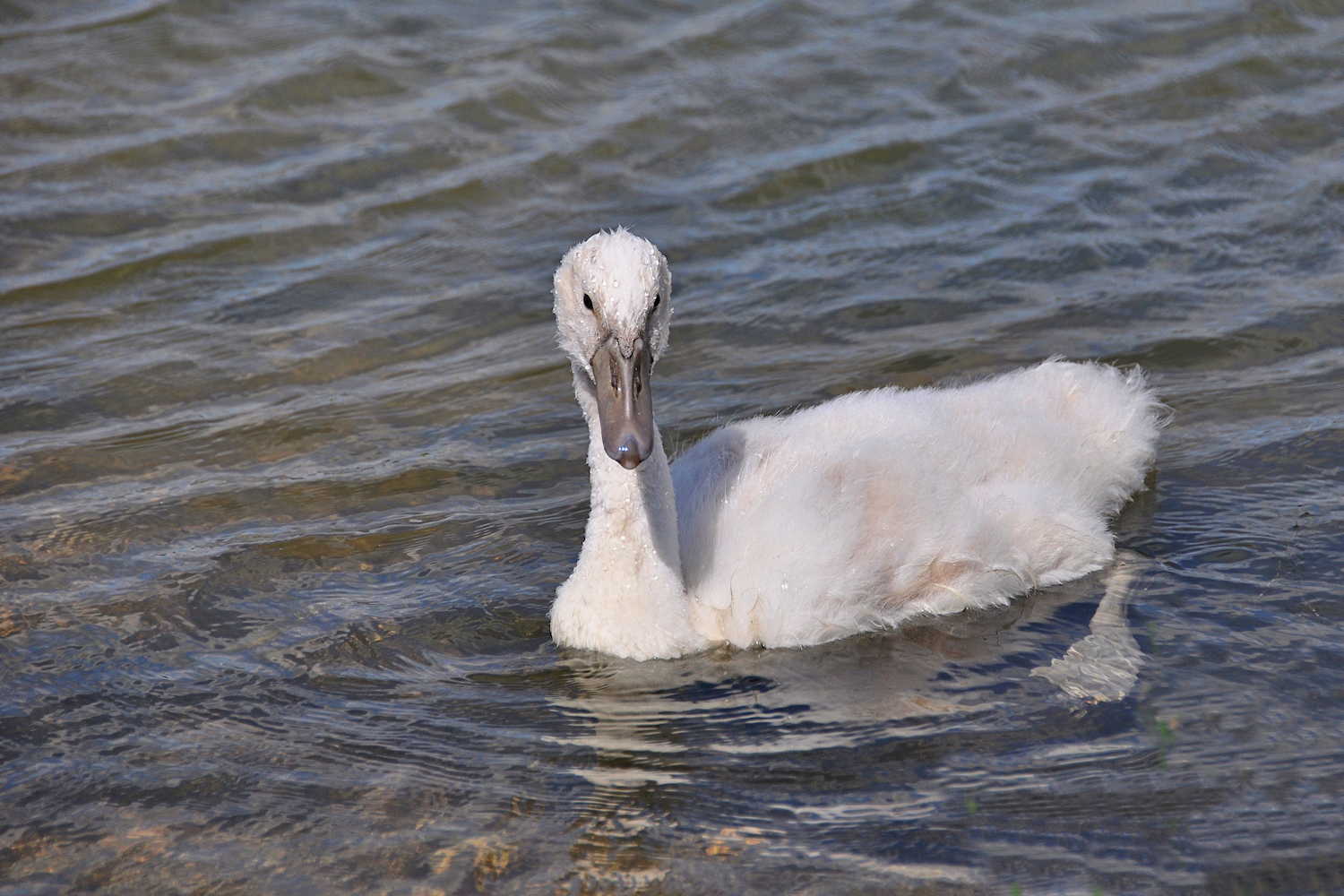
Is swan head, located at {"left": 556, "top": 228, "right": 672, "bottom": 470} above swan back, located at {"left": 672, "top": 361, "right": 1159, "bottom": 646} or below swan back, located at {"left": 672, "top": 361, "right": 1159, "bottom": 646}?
above

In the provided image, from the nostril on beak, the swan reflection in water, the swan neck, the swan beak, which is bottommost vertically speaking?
the swan reflection in water

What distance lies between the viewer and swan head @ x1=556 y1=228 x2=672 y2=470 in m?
3.94

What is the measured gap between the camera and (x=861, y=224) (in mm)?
7449

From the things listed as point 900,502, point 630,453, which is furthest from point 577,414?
point 630,453

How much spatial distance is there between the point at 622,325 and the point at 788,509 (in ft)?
2.53

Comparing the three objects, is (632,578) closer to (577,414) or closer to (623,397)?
(623,397)

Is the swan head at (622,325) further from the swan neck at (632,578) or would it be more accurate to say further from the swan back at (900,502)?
the swan back at (900,502)

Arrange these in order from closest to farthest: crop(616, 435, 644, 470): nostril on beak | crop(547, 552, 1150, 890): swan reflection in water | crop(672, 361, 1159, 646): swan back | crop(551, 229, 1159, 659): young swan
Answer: crop(547, 552, 1150, 890): swan reflection in water
crop(616, 435, 644, 470): nostril on beak
crop(551, 229, 1159, 659): young swan
crop(672, 361, 1159, 646): swan back

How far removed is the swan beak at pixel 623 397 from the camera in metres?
3.92

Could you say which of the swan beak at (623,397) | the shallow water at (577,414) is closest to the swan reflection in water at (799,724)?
the shallow water at (577,414)

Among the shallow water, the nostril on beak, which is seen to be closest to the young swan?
the nostril on beak

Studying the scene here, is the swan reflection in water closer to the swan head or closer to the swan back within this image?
the swan back

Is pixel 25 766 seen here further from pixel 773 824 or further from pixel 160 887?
pixel 773 824

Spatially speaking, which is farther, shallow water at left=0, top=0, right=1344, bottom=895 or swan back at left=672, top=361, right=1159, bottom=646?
swan back at left=672, top=361, right=1159, bottom=646
